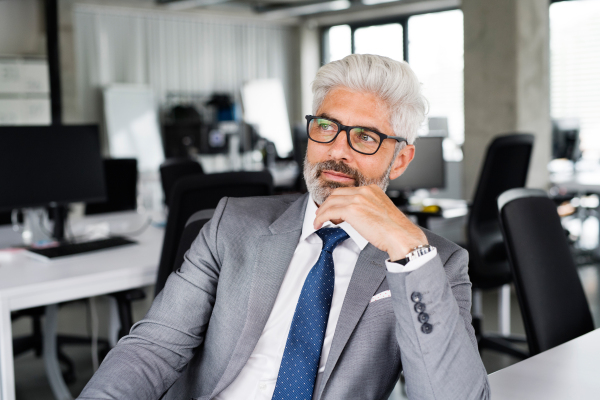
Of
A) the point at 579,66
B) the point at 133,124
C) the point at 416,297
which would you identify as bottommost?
the point at 416,297

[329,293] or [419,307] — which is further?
[329,293]

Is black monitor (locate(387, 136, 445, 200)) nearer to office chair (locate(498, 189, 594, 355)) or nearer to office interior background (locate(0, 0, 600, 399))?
office interior background (locate(0, 0, 600, 399))

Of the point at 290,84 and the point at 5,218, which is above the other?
the point at 290,84

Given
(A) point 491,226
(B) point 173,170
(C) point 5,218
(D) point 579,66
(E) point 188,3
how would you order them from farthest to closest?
(E) point 188,3 → (D) point 579,66 → (B) point 173,170 → (A) point 491,226 → (C) point 5,218

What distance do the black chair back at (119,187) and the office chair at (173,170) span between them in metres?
0.34

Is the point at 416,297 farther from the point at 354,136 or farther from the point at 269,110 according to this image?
the point at 269,110

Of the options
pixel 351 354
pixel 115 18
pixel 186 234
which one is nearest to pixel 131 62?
pixel 115 18

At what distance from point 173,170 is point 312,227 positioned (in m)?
2.51

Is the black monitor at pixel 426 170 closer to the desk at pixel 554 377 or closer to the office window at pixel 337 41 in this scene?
the desk at pixel 554 377

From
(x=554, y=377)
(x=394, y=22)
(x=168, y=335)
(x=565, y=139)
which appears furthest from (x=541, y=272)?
(x=394, y=22)

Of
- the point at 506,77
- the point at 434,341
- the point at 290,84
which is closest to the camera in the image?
the point at 434,341

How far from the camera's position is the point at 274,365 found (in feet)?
4.40

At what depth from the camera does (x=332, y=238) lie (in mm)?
1363

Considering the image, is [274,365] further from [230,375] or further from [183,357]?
[183,357]
